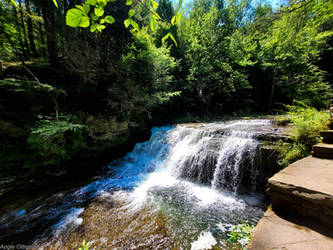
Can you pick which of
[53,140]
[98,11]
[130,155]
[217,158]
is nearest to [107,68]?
[53,140]

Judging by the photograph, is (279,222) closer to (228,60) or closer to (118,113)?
(118,113)

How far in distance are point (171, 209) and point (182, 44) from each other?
12318mm

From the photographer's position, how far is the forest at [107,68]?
364 cm

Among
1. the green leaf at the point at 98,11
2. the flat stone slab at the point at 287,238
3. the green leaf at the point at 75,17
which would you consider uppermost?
the green leaf at the point at 98,11

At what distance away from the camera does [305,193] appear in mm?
1427

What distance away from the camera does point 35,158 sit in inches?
169

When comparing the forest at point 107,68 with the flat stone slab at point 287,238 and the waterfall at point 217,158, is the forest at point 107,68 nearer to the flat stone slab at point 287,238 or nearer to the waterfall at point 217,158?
the waterfall at point 217,158

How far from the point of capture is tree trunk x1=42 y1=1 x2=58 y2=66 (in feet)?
19.0

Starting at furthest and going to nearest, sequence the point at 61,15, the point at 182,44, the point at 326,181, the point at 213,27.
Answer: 1. the point at 182,44
2. the point at 213,27
3. the point at 61,15
4. the point at 326,181

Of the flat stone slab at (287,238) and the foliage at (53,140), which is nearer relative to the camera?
the flat stone slab at (287,238)

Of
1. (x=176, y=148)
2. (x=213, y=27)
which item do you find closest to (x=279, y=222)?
(x=176, y=148)

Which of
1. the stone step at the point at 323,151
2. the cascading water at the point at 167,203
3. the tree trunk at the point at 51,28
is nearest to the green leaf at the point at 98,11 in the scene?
the cascading water at the point at 167,203

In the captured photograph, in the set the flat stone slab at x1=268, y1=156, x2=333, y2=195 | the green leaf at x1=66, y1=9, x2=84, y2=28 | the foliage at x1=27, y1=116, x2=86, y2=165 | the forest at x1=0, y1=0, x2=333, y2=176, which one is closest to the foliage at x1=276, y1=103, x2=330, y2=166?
the forest at x1=0, y1=0, x2=333, y2=176

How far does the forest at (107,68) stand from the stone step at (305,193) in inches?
76.9
